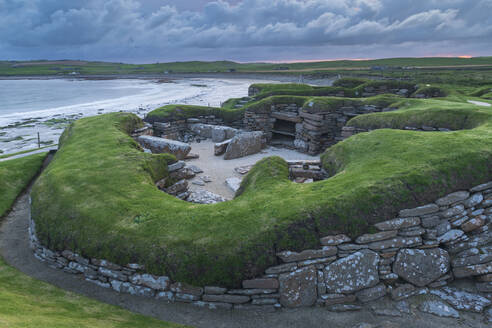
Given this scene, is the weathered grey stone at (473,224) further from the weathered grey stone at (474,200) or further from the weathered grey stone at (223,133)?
the weathered grey stone at (223,133)

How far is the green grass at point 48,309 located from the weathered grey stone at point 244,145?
38.2 feet

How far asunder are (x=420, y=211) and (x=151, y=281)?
625cm

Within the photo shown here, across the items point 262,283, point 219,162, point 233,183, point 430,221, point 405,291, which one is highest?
point 430,221

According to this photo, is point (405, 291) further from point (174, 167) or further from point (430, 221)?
point (174, 167)

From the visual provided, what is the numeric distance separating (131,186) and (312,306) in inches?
238

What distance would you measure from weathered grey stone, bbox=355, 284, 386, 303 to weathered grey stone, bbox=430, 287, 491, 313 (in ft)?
4.25

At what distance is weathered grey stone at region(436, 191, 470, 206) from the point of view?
22.6ft

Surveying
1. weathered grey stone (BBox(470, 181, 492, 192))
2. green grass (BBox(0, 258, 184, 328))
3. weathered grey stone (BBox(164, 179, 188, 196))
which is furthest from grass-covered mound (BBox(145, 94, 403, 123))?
green grass (BBox(0, 258, 184, 328))

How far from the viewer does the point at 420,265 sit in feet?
21.7

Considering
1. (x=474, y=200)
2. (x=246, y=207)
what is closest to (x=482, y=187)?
(x=474, y=200)

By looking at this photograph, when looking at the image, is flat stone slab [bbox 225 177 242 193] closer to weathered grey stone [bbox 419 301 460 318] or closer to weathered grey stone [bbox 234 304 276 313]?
weathered grey stone [bbox 234 304 276 313]

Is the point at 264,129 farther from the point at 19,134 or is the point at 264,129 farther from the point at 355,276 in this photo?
the point at 19,134

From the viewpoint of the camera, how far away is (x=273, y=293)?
6.12 meters

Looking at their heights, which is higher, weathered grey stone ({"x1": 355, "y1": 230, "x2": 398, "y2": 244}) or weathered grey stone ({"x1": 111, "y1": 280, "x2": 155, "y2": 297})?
weathered grey stone ({"x1": 355, "y1": 230, "x2": 398, "y2": 244})
